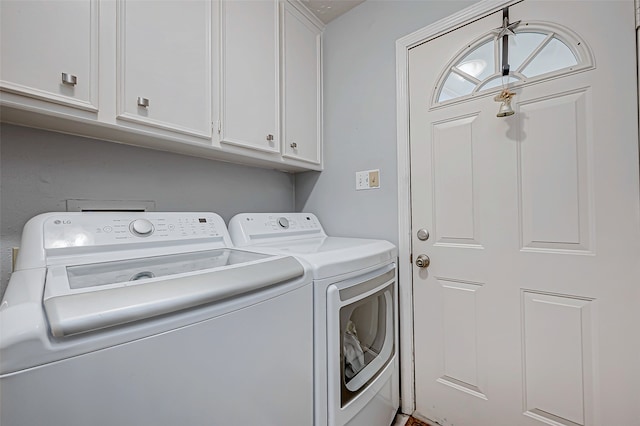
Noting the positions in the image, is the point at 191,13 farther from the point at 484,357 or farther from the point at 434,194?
the point at 484,357

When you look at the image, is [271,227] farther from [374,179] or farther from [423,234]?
[423,234]

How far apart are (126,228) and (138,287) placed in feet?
2.03

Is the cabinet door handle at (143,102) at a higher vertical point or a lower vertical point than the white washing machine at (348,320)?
higher

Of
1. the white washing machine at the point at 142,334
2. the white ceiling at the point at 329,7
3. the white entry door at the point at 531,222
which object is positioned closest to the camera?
the white washing machine at the point at 142,334

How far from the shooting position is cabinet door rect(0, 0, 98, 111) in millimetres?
804

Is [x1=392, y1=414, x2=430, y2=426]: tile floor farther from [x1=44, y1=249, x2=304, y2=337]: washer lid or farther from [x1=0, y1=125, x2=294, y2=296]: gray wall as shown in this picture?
[x1=0, y1=125, x2=294, y2=296]: gray wall

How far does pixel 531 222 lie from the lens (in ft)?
3.97

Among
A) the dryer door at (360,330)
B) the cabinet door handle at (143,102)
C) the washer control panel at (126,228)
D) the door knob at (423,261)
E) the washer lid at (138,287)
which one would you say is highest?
the cabinet door handle at (143,102)

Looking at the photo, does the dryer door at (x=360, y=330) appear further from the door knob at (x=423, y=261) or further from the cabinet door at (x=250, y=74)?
the cabinet door at (x=250, y=74)

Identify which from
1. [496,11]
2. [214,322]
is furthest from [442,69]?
[214,322]

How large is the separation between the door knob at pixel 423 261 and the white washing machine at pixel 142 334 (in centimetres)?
82

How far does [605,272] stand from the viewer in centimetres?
106

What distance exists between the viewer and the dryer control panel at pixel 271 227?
1.44 metres

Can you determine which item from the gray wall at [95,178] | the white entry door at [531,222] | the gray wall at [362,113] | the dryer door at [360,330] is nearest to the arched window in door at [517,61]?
the white entry door at [531,222]
